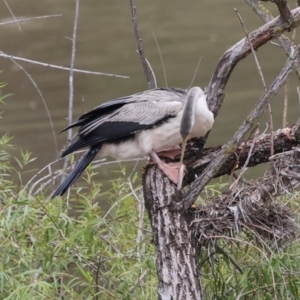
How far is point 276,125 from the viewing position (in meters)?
6.21

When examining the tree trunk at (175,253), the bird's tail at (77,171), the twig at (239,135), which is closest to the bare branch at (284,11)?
the twig at (239,135)

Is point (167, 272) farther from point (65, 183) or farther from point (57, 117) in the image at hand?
point (57, 117)

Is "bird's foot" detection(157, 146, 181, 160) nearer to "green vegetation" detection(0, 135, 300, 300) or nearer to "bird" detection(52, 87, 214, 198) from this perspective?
"bird" detection(52, 87, 214, 198)

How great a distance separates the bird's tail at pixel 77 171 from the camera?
2836 mm

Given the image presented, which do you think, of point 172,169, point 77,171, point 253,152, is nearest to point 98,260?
point 77,171

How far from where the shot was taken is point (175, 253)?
2398 mm

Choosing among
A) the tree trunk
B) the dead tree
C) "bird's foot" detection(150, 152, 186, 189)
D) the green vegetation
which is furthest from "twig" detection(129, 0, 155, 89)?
the tree trunk

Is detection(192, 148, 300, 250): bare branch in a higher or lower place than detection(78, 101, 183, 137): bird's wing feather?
lower

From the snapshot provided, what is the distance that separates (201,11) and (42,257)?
7331mm

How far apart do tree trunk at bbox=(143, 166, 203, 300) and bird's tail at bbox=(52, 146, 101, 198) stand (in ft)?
1.49

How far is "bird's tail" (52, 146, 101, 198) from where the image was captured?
9.30 feet

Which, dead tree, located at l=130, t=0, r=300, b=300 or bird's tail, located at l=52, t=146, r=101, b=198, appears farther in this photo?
bird's tail, located at l=52, t=146, r=101, b=198

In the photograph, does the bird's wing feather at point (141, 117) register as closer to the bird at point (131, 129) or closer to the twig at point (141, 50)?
the bird at point (131, 129)

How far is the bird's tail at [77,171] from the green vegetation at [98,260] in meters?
0.09
